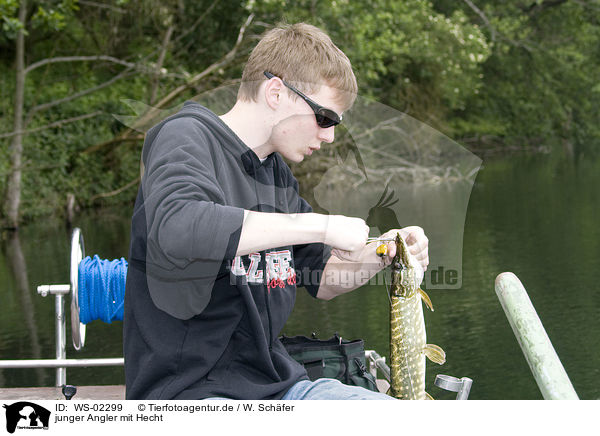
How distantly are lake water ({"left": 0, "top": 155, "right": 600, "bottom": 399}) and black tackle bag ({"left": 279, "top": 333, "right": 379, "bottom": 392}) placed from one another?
14.2ft

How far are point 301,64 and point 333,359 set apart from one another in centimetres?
94

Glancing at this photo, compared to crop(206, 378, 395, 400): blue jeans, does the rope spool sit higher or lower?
higher

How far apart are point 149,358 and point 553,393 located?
994 mm

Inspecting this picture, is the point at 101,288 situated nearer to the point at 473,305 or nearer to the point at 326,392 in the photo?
the point at 326,392

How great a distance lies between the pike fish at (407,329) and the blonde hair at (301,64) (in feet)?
1.62

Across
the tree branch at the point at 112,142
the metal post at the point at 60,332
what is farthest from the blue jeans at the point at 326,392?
the tree branch at the point at 112,142

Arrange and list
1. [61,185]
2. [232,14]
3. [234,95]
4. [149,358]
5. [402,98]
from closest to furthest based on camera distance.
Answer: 1. [149,358]
2. [234,95]
3. [61,185]
4. [232,14]
5. [402,98]

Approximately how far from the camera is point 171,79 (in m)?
20.5

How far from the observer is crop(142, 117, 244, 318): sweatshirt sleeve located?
2.01 meters

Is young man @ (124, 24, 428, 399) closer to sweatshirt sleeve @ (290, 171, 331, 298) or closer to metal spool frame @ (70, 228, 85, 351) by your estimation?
sweatshirt sleeve @ (290, 171, 331, 298)

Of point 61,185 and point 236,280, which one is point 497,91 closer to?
point 61,185

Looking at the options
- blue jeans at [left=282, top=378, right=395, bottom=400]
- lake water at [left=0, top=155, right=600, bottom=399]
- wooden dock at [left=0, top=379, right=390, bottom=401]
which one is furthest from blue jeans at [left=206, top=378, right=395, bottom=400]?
lake water at [left=0, top=155, right=600, bottom=399]

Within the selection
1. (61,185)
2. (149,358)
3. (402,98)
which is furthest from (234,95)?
(402,98)
